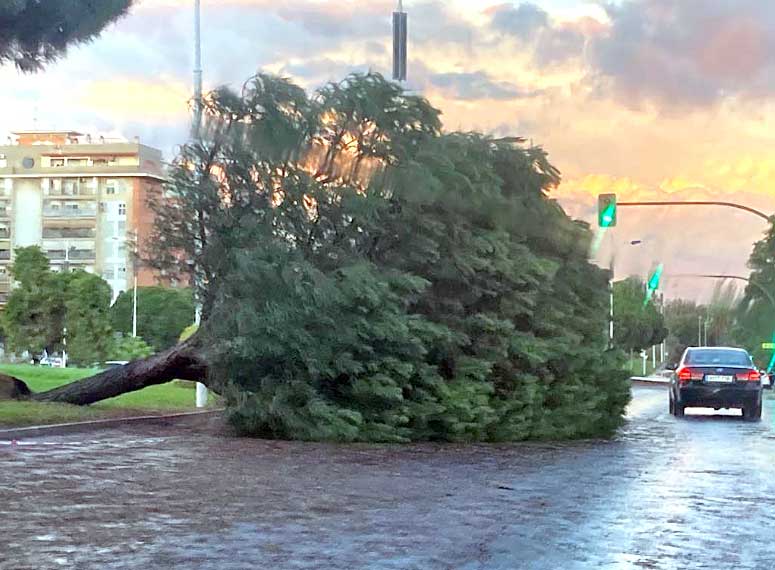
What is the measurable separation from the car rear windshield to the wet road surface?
9.45m

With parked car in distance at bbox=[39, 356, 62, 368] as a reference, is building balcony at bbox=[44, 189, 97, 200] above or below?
above

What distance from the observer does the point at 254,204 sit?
20.7 metres

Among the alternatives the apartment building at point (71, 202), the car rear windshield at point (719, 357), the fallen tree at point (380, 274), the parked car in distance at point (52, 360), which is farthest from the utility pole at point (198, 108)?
the apartment building at point (71, 202)

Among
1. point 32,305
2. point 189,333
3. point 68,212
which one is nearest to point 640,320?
point 32,305

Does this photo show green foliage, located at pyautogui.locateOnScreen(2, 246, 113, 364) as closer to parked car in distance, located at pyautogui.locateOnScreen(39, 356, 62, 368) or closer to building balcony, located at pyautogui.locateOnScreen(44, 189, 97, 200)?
parked car in distance, located at pyautogui.locateOnScreen(39, 356, 62, 368)

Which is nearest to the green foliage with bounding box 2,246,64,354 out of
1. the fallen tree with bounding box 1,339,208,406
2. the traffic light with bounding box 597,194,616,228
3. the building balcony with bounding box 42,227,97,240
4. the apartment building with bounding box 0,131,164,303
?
the traffic light with bounding box 597,194,616,228

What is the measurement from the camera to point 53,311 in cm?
5850

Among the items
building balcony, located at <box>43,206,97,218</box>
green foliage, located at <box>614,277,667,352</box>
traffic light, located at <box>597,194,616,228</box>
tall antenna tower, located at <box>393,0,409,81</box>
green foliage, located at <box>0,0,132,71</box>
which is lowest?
green foliage, located at <box>614,277,667,352</box>

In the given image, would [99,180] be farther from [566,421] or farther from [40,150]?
[566,421]

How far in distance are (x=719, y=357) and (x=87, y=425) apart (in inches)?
580

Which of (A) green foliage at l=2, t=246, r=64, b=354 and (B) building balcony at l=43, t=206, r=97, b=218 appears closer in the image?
(A) green foliage at l=2, t=246, r=64, b=354

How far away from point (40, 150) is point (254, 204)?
99.9 metres

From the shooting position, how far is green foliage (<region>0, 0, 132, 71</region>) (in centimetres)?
2012

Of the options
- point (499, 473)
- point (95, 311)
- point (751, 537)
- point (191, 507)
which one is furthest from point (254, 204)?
point (95, 311)
